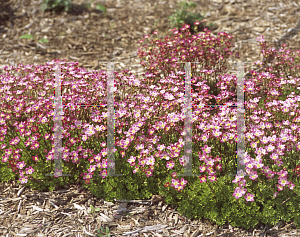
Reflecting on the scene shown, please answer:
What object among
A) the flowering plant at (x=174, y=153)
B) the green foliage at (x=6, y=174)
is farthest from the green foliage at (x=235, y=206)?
the green foliage at (x=6, y=174)

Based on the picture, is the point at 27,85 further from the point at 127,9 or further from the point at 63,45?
the point at 127,9

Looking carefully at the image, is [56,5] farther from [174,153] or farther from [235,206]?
[235,206]

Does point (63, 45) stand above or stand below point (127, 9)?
below

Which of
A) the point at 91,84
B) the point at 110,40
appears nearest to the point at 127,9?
the point at 110,40

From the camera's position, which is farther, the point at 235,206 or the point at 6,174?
the point at 6,174

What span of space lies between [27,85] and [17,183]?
163cm

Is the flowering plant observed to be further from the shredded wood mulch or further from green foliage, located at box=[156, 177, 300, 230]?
the shredded wood mulch

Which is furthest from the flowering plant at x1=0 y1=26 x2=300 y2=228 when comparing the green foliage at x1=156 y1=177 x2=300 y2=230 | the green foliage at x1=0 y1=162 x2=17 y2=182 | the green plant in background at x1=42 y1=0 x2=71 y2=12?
the green plant in background at x1=42 y1=0 x2=71 y2=12

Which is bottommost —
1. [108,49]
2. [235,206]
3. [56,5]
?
[235,206]

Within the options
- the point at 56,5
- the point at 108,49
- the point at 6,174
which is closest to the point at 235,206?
the point at 6,174

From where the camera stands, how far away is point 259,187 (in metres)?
4.10

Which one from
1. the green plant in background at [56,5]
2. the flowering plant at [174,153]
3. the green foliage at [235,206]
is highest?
the green plant in background at [56,5]

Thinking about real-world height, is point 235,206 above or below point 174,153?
below

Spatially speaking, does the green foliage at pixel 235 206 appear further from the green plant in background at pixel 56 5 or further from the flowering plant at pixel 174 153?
the green plant in background at pixel 56 5
